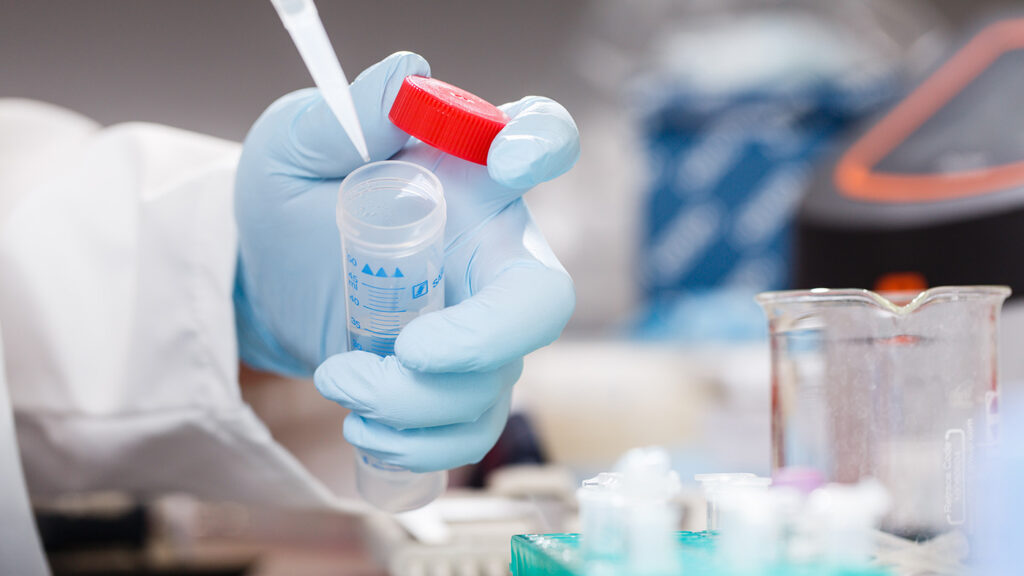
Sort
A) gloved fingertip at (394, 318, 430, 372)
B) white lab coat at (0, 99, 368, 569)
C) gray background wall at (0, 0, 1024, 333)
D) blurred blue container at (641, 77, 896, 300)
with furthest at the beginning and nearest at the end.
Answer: blurred blue container at (641, 77, 896, 300) < gray background wall at (0, 0, 1024, 333) < white lab coat at (0, 99, 368, 569) < gloved fingertip at (394, 318, 430, 372)

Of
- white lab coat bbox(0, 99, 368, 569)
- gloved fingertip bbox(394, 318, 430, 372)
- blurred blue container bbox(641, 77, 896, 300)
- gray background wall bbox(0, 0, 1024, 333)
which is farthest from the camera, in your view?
blurred blue container bbox(641, 77, 896, 300)

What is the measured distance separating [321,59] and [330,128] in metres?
0.08

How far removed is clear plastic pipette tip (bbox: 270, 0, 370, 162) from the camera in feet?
1.76

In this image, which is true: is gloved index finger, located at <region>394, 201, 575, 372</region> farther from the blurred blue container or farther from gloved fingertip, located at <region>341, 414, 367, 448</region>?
the blurred blue container

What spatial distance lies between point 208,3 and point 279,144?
2241 millimetres

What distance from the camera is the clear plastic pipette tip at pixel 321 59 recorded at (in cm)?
54

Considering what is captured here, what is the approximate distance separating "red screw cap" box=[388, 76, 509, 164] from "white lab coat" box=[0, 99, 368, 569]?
0.37 m

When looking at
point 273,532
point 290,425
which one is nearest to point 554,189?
point 290,425

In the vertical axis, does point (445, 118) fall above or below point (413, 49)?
below

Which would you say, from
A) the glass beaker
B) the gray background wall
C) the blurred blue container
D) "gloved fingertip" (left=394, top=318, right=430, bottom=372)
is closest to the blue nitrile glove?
"gloved fingertip" (left=394, top=318, right=430, bottom=372)

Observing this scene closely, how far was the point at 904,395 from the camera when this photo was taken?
1.77 ft

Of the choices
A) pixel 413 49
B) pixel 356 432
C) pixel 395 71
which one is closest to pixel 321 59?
pixel 395 71

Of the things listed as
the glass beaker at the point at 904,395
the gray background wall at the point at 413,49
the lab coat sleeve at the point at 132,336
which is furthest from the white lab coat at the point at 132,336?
the gray background wall at the point at 413,49

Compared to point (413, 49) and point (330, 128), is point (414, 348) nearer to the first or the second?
point (330, 128)
